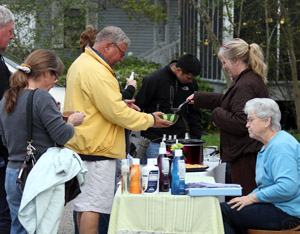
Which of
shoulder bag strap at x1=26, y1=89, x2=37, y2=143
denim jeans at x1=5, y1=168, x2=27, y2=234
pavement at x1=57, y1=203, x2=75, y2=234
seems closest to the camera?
shoulder bag strap at x1=26, y1=89, x2=37, y2=143

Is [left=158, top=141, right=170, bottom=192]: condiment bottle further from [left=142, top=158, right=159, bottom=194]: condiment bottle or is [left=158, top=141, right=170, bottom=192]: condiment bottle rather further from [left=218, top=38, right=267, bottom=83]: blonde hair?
[left=218, top=38, right=267, bottom=83]: blonde hair

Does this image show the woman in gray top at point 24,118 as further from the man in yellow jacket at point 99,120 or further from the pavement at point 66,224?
the pavement at point 66,224

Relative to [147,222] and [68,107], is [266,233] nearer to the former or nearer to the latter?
[147,222]

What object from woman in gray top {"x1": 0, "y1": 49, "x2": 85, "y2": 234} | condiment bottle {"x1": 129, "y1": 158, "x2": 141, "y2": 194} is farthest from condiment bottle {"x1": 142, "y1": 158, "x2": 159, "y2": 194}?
woman in gray top {"x1": 0, "y1": 49, "x2": 85, "y2": 234}

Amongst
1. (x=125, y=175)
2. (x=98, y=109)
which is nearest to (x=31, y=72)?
(x=98, y=109)

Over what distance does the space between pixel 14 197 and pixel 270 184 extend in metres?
1.89

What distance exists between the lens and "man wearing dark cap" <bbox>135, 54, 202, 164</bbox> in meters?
5.71

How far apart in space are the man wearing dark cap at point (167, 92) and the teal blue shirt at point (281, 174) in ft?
5.87

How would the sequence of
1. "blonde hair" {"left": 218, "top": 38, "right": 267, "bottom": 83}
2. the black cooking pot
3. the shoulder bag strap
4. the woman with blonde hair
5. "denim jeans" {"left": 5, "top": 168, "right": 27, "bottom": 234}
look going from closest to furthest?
the shoulder bag strap < "denim jeans" {"left": 5, "top": 168, "right": 27, "bottom": 234} < the woman with blonde hair < "blonde hair" {"left": 218, "top": 38, "right": 267, "bottom": 83} < the black cooking pot

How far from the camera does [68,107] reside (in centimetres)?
450

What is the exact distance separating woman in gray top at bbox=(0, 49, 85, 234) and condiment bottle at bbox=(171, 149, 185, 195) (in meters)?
0.77

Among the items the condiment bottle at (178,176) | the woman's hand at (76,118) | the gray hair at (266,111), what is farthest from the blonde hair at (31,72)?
the gray hair at (266,111)

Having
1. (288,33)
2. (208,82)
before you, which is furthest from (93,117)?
(208,82)

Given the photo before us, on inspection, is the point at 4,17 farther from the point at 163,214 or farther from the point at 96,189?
the point at 163,214
